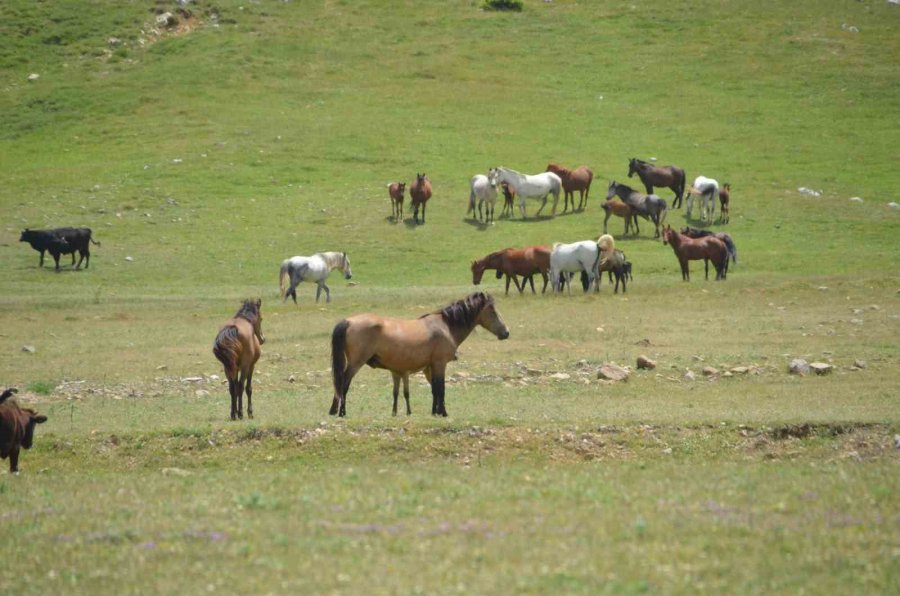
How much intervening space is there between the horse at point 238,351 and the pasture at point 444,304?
46 cm

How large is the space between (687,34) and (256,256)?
3924 cm

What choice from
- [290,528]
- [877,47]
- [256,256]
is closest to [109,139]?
[256,256]

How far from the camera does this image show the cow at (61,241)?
3531 centimetres

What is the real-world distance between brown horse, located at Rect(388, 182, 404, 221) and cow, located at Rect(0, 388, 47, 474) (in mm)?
27042

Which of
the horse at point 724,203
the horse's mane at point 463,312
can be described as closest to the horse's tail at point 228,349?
the horse's mane at point 463,312

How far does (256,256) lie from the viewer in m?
36.3

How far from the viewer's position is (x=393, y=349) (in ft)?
51.1

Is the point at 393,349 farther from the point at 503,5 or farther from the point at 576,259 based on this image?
the point at 503,5

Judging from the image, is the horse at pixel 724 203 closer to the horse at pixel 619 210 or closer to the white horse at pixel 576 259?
the horse at pixel 619 210

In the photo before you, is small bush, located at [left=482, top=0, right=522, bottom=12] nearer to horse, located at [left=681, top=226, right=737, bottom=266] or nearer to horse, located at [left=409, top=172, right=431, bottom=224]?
horse, located at [left=409, top=172, right=431, bottom=224]

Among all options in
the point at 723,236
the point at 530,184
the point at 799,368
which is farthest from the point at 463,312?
the point at 530,184

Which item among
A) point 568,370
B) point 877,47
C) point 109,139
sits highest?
point 877,47

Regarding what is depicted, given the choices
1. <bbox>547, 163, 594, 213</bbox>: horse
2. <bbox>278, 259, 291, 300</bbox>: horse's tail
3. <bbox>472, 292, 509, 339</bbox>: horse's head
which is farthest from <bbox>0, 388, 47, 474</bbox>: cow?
<bbox>547, 163, 594, 213</bbox>: horse

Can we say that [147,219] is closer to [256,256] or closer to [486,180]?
[256,256]
